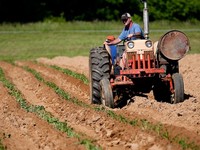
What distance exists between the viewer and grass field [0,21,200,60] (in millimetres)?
26641

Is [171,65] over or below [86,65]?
over

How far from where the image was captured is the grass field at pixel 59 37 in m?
26.6

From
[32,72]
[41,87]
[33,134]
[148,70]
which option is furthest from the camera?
[32,72]

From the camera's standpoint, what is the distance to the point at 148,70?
35.7ft

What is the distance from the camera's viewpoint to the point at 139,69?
10922 millimetres

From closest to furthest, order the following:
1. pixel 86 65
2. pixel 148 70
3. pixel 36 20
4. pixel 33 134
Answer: pixel 33 134 < pixel 148 70 < pixel 86 65 < pixel 36 20

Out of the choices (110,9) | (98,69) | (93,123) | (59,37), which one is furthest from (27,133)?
(110,9)

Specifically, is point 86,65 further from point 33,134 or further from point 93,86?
point 33,134

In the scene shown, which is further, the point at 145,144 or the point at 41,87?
the point at 41,87

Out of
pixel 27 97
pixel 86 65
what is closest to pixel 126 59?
pixel 27 97

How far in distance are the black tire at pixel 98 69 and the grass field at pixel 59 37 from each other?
1337cm

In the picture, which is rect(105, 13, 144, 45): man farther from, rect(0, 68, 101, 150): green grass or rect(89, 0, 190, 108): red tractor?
rect(0, 68, 101, 150): green grass

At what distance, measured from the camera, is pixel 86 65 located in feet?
67.5

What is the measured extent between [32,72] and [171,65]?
7441 millimetres
